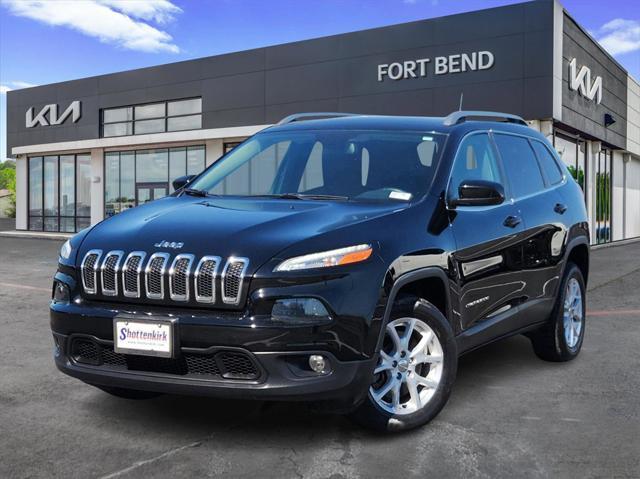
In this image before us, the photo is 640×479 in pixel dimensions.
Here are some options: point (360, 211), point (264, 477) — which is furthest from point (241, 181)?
point (264, 477)

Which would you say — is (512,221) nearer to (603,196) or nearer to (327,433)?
(327,433)

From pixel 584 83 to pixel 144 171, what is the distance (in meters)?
17.9

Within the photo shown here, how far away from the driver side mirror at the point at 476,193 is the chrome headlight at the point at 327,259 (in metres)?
0.96

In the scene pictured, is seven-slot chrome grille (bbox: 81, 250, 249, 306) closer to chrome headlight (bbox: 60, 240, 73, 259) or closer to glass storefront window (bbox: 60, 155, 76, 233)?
chrome headlight (bbox: 60, 240, 73, 259)

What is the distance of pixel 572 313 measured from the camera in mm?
5738

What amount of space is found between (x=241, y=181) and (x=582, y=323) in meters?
3.16

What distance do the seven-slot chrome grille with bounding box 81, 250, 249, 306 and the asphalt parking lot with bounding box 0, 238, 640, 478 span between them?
2.58 ft

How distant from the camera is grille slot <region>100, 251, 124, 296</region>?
3.45m

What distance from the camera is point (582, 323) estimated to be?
5934 millimetres

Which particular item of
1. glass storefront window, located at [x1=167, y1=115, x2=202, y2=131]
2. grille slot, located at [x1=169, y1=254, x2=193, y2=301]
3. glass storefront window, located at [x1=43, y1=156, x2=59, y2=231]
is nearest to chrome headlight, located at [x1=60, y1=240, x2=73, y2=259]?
grille slot, located at [x1=169, y1=254, x2=193, y2=301]

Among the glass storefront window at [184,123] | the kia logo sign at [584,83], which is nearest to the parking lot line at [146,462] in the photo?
the kia logo sign at [584,83]

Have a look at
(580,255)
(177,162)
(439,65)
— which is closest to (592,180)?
(439,65)

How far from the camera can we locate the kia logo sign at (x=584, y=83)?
20.9 m

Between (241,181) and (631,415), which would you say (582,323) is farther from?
(241,181)
